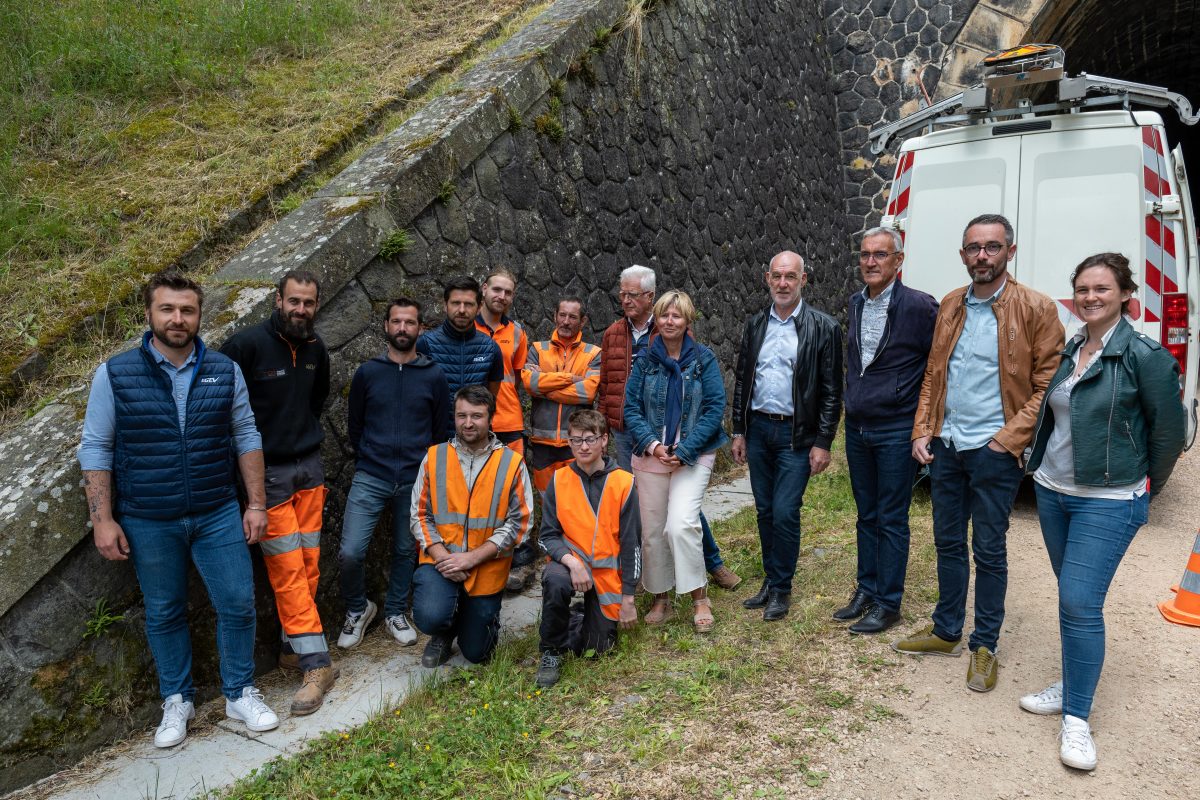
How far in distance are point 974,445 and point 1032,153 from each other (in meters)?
3.40

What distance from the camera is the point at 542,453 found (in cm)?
496

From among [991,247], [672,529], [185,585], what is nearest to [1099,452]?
[991,247]

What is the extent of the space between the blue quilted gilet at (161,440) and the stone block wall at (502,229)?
22 centimetres

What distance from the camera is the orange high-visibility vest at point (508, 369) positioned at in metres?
4.72

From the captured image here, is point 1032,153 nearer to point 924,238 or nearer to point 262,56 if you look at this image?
point 924,238

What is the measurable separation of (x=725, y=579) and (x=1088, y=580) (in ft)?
6.81

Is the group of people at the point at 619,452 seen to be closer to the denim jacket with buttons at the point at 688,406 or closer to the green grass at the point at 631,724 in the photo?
the denim jacket with buttons at the point at 688,406

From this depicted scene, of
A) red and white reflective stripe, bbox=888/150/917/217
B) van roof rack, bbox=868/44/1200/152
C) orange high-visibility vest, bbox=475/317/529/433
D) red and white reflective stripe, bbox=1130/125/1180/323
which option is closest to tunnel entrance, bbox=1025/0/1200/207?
van roof rack, bbox=868/44/1200/152

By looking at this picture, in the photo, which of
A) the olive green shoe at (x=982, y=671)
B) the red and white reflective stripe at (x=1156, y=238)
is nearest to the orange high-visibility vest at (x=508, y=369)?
the olive green shoe at (x=982, y=671)

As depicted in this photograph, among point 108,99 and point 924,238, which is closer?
point 108,99

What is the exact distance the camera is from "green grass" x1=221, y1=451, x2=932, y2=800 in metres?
2.85

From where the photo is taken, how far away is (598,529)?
12.6 feet

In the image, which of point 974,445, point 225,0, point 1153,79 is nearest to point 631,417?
point 974,445

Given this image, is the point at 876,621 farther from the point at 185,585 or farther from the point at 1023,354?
the point at 185,585
